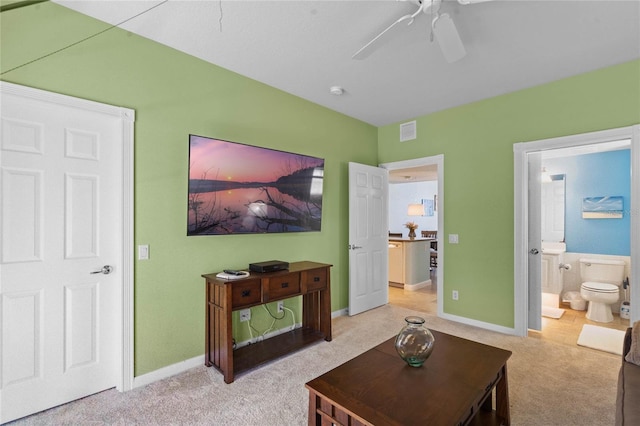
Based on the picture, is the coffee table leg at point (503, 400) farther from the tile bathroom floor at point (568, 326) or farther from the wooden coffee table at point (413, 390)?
the tile bathroom floor at point (568, 326)

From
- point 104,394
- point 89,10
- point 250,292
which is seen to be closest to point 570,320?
point 250,292

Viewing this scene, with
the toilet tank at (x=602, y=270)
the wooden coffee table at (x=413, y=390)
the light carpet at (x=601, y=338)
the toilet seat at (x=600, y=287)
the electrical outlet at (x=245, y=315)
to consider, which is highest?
the toilet tank at (x=602, y=270)

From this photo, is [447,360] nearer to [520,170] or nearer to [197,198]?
[197,198]

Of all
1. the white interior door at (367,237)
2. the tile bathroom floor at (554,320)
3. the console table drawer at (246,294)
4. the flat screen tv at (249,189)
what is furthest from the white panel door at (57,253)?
the tile bathroom floor at (554,320)

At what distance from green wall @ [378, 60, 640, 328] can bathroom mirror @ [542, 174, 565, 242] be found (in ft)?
5.58

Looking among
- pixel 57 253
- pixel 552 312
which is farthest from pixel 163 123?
pixel 552 312

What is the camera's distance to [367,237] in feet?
13.5

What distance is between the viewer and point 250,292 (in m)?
2.52

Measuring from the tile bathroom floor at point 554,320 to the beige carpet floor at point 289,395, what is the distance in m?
0.30

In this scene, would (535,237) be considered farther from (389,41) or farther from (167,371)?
(167,371)

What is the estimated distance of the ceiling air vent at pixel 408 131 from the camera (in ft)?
13.7

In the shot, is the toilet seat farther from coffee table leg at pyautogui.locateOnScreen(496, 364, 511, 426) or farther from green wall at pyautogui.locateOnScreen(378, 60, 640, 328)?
coffee table leg at pyautogui.locateOnScreen(496, 364, 511, 426)

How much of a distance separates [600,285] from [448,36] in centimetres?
377

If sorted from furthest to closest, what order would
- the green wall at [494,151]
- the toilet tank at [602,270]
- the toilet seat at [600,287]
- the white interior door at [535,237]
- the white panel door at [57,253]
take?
the toilet tank at [602,270] → the toilet seat at [600,287] → the white interior door at [535,237] → the green wall at [494,151] → the white panel door at [57,253]
